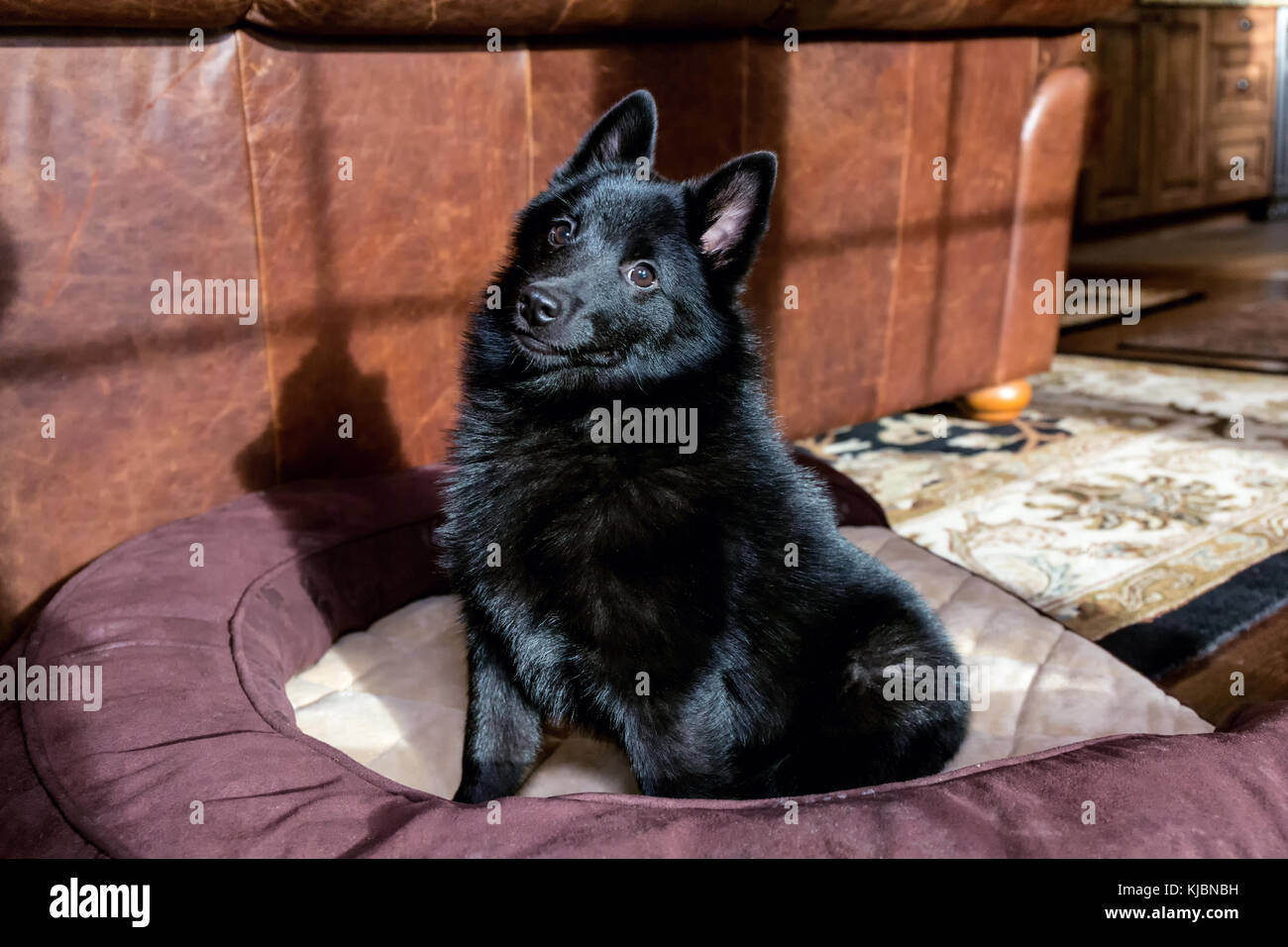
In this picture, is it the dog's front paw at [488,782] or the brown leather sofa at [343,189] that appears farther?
the brown leather sofa at [343,189]

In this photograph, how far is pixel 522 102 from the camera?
89.4 inches

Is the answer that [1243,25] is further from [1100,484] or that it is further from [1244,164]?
[1100,484]

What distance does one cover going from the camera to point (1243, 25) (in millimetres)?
7508

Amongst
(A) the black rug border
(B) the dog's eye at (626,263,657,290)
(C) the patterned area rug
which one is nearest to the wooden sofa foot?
(C) the patterned area rug

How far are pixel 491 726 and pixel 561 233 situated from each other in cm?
66

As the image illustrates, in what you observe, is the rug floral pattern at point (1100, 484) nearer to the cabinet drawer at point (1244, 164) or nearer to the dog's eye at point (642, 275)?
the dog's eye at point (642, 275)

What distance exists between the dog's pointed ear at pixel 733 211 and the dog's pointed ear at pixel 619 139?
0.46ft

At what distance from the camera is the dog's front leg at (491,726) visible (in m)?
1.52

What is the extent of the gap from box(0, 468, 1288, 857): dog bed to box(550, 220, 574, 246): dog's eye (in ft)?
2.33

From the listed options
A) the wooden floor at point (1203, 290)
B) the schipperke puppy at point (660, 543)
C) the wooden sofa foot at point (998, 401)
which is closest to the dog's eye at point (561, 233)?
the schipperke puppy at point (660, 543)

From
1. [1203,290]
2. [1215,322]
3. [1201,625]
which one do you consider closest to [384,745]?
[1201,625]

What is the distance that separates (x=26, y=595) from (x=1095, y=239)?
21.5 ft
